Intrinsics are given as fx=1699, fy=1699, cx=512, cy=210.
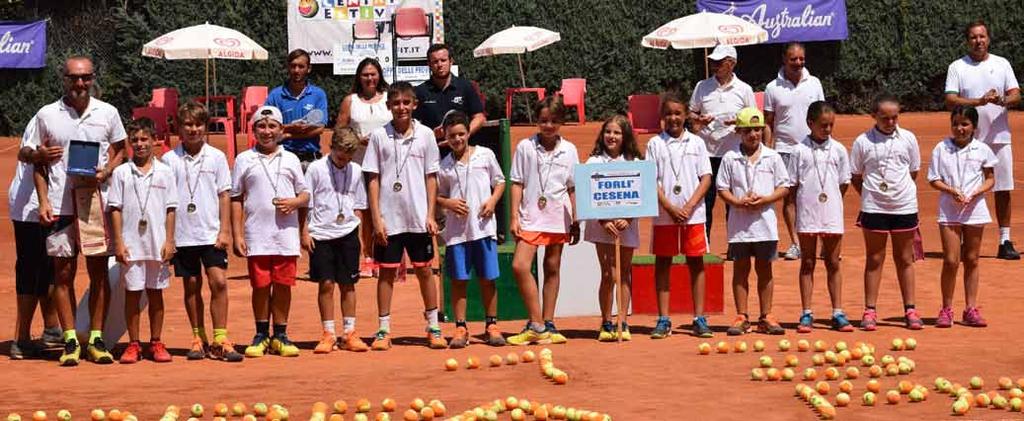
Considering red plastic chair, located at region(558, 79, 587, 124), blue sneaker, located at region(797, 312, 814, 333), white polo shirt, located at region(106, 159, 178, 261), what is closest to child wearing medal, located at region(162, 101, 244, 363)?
white polo shirt, located at region(106, 159, 178, 261)

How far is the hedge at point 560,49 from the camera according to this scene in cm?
2797

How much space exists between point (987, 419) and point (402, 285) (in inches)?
243

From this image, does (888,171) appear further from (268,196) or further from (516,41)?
(516,41)

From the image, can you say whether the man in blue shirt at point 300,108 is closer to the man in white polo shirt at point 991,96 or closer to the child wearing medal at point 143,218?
the child wearing medal at point 143,218

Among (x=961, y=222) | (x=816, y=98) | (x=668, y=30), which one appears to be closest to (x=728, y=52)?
(x=816, y=98)

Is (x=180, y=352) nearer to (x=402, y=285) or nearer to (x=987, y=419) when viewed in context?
Result: (x=402, y=285)

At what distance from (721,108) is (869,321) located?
106 inches

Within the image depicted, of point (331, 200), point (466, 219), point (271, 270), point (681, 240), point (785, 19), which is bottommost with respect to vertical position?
point (271, 270)

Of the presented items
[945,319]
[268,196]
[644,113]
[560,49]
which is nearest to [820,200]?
[945,319]

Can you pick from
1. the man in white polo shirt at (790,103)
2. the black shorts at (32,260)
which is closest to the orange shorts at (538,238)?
the black shorts at (32,260)

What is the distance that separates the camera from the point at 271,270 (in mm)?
10648

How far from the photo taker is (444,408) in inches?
343

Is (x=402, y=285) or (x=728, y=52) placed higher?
(x=728, y=52)

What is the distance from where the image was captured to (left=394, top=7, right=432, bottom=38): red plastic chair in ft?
67.1
